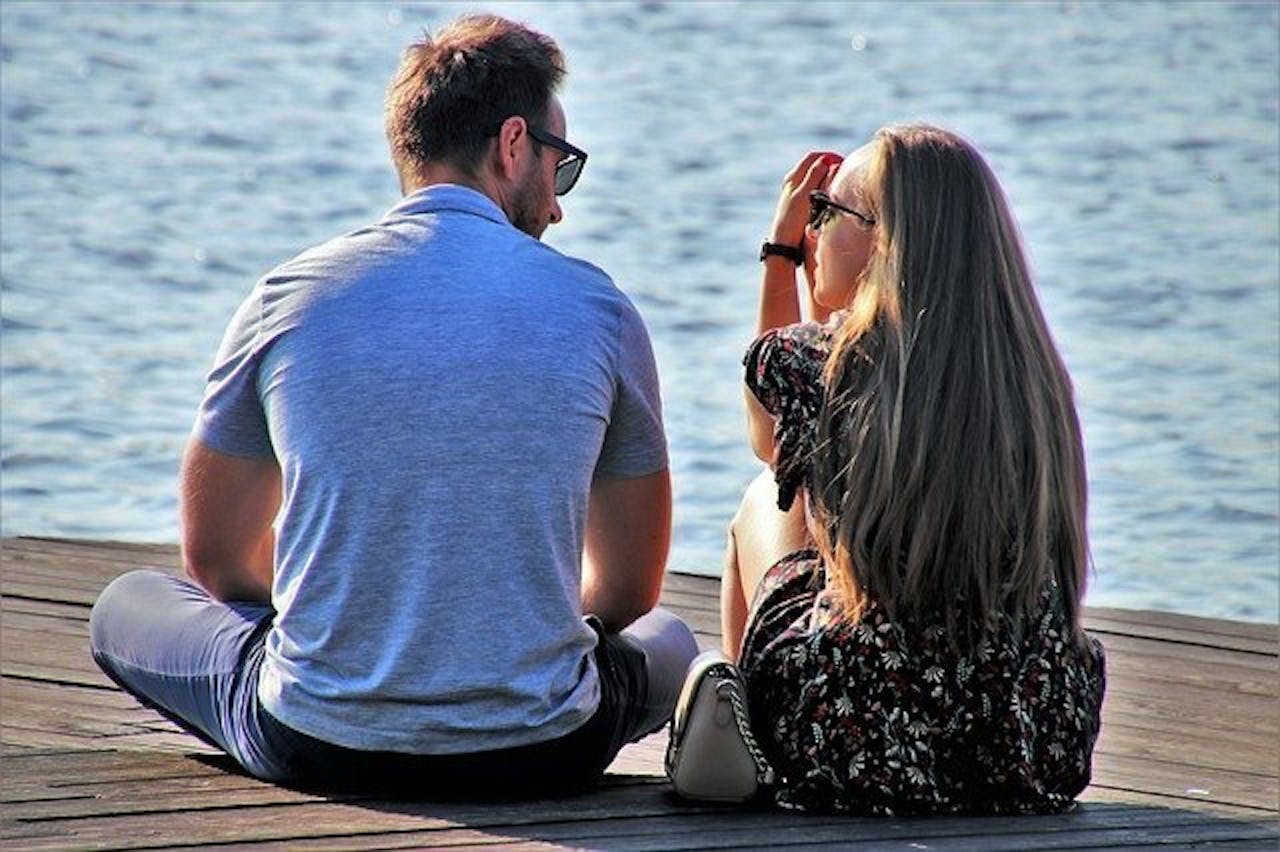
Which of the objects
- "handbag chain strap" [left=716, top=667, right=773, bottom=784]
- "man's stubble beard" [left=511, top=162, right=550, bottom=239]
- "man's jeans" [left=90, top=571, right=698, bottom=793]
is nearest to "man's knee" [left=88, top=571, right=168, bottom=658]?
"man's jeans" [left=90, top=571, right=698, bottom=793]

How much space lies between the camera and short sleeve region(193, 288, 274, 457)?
295 cm

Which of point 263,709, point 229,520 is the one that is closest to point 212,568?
point 229,520

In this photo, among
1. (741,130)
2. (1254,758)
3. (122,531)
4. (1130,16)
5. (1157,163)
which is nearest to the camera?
(1254,758)

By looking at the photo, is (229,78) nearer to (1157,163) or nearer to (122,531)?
(1157,163)

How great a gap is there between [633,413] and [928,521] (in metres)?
0.39

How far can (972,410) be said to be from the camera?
2910 millimetres

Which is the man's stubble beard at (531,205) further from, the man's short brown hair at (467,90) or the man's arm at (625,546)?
Result: the man's arm at (625,546)

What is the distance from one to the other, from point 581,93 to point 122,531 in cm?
767

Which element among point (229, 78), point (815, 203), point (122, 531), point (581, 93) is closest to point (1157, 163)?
point (581, 93)

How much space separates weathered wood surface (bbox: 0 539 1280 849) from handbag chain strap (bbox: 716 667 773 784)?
6 centimetres

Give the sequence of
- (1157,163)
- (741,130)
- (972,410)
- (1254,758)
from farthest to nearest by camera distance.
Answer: (741,130), (1157,163), (1254,758), (972,410)

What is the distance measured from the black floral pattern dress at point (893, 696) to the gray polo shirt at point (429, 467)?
0.24m

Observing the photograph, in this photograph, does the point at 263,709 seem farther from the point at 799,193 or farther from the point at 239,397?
the point at 799,193

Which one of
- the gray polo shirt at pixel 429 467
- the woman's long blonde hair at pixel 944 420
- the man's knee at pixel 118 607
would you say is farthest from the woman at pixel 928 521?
the man's knee at pixel 118 607
